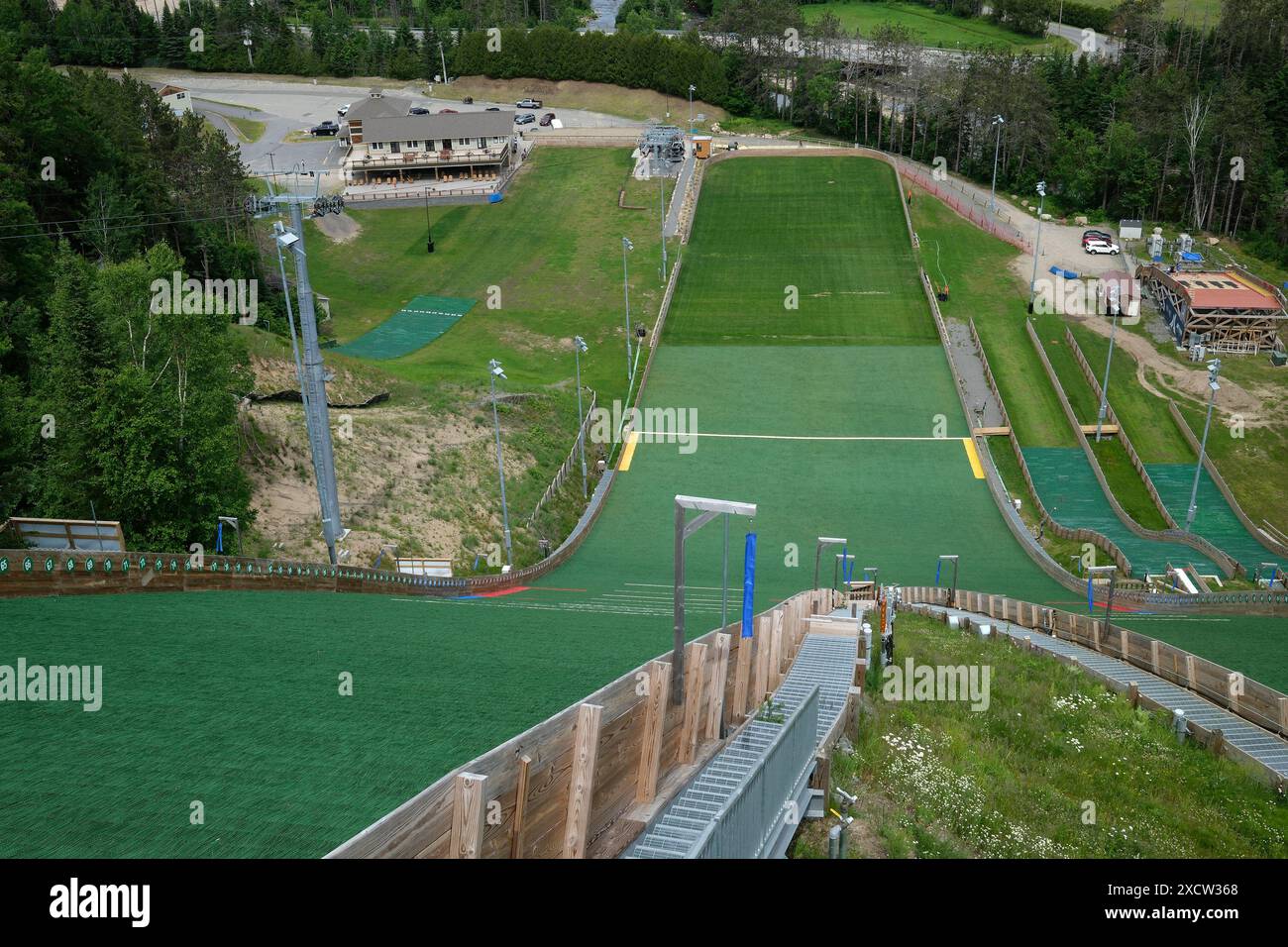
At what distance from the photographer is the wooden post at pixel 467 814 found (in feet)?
25.1

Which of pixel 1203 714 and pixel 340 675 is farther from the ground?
pixel 340 675

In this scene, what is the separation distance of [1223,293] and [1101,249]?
505 inches

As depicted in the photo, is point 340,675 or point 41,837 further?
point 340,675

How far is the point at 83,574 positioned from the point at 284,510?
646 inches

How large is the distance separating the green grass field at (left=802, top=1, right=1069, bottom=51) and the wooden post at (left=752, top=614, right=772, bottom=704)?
374 feet

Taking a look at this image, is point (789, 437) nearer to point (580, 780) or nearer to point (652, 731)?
point (652, 731)

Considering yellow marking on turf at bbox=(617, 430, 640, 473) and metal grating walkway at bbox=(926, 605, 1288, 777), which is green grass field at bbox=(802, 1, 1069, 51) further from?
metal grating walkway at bbox=(926, 605, 1288, 777)

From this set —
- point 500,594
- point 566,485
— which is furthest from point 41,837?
point 566,485

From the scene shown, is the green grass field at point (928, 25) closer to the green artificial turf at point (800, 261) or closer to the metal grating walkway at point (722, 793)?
the green artificial turf at point (800, 261)

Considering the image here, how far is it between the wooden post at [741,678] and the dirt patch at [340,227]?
68813 mm

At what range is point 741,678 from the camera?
13.6m

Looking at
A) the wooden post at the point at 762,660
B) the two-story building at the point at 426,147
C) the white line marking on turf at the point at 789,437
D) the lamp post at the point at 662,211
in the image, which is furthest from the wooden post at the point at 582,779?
the two-story building at the point at 426,147

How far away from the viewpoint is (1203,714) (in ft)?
70.8

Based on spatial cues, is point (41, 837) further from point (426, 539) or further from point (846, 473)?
point (846, 473)
